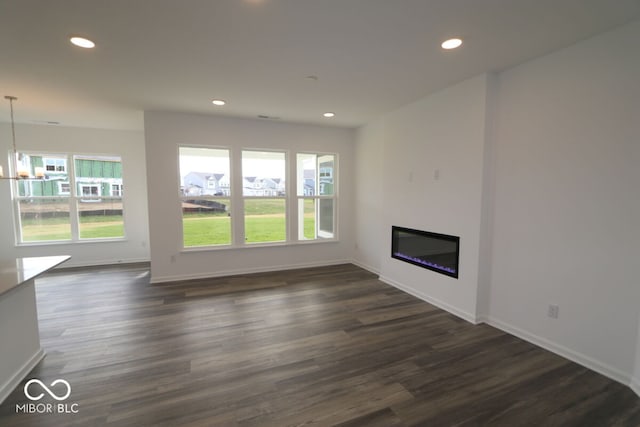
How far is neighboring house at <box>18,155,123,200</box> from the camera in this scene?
5469mm

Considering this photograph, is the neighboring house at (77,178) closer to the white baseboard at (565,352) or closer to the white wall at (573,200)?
the white wall at (573,200)

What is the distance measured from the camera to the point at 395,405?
6.51ft

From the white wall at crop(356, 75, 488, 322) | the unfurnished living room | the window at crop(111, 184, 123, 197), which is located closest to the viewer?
the unfurnished living room

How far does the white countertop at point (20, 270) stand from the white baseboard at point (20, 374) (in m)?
0.73

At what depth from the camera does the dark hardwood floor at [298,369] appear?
6.21ft

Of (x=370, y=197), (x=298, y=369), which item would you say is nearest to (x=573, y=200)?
(x=298, y=369)

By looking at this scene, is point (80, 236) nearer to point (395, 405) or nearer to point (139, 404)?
point (139, 404)

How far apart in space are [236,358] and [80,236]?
5.26m

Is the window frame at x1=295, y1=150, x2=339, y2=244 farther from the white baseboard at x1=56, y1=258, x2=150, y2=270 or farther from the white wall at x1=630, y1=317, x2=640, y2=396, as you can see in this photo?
the white wall at x1=630, y1=317, x2=640, y2=396

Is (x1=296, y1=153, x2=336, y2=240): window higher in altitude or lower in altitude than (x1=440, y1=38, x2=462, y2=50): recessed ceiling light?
lower

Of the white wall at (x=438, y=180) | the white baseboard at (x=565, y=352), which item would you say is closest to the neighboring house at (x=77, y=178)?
the white wall at (x=438, y=180)

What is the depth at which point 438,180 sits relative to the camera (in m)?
3.62

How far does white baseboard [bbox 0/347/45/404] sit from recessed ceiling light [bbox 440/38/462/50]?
168 inches

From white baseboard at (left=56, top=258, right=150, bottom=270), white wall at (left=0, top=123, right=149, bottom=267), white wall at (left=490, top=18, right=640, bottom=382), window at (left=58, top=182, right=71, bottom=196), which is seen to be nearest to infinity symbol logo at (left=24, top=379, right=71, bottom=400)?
white wall at (left=490, top=18, right=640, bottom=382)
